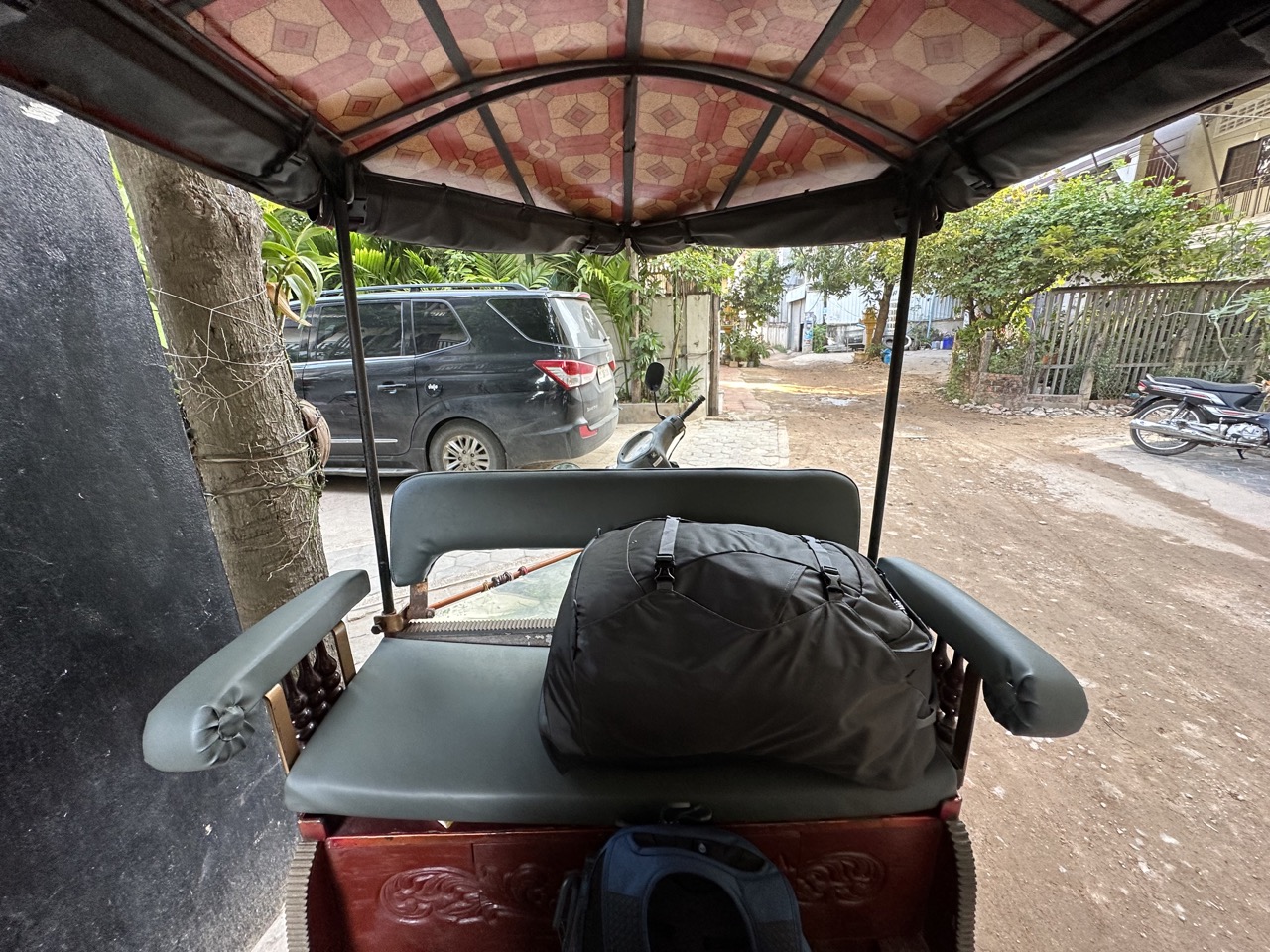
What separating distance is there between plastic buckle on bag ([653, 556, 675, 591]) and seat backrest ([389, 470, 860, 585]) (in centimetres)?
72

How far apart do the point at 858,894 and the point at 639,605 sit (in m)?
0.85

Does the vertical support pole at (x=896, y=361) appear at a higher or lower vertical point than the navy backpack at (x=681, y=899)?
higher

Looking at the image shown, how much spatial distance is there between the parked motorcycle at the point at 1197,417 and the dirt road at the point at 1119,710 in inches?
13.6

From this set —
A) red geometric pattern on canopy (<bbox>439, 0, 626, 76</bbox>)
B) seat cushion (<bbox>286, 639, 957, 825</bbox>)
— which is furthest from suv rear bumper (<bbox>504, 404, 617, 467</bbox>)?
seat cushion (<bbox>286, 639, 957, 825</bbox>)

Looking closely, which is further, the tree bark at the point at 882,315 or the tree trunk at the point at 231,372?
the tree bark at the point at 882,315

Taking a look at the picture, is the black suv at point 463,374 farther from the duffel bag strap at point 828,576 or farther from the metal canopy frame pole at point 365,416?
the duffel bag strap at point 828,576

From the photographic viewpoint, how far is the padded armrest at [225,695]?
1.04 meters

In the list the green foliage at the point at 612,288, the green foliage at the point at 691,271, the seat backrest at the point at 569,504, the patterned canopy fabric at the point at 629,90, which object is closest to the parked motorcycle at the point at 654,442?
the seat backrest at the point at 569,504

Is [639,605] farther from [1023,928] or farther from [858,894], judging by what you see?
[1023,928]

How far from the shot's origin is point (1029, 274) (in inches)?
354

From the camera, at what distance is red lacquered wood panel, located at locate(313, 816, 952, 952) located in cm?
123

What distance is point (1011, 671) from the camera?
1.12 meters

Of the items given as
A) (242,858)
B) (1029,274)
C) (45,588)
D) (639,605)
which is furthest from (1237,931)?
(1029,274)

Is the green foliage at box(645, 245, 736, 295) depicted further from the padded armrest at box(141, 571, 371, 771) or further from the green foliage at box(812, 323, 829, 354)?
the green foliage at box(812, 323, 829, 354)
